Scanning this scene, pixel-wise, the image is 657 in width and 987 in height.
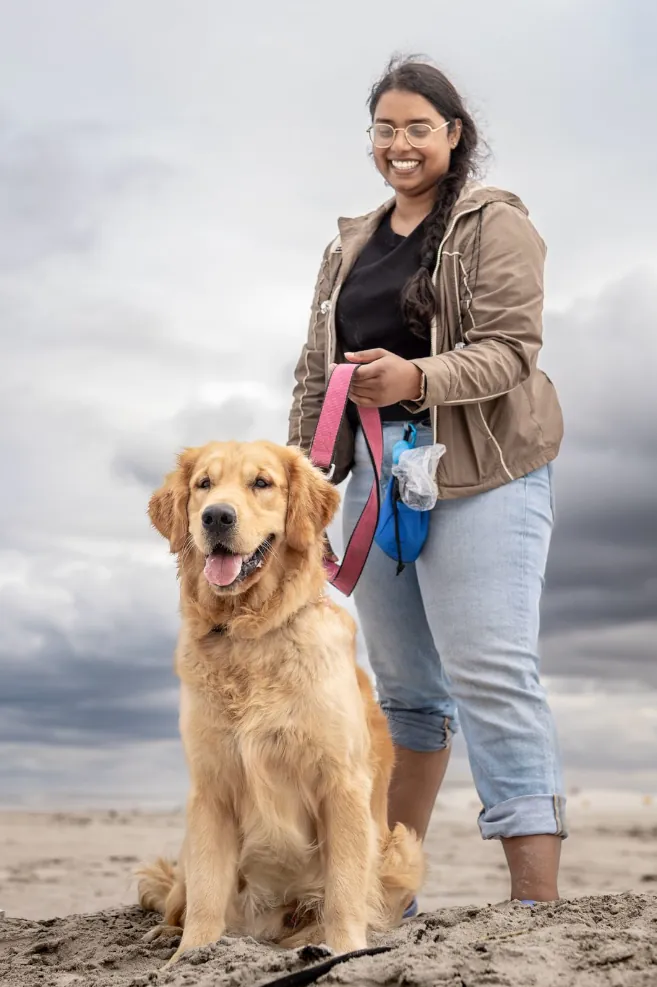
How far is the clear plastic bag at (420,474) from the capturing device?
3.53 meters

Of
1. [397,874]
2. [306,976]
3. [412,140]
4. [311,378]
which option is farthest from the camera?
[311,378]

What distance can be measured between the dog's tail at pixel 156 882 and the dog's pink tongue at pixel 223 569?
149cm

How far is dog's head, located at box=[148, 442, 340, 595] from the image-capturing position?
3.08 metres

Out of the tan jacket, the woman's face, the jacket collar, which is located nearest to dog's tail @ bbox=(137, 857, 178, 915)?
the tan jacket

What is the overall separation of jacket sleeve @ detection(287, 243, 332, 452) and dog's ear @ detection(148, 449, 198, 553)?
0.86 meters

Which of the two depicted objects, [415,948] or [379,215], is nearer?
[415,948]

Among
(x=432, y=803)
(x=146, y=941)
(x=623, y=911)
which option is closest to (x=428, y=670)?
(x=432, y=803)

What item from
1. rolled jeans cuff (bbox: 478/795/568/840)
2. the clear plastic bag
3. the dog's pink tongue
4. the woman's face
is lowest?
rolled jeans cuff (bbox: 478/795/568/840)

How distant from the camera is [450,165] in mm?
3883

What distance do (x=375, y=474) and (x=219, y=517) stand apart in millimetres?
739

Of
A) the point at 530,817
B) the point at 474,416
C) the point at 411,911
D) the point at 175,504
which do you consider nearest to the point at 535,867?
the point at 530,817

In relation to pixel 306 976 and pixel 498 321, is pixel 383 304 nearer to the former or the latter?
pixel 498 321

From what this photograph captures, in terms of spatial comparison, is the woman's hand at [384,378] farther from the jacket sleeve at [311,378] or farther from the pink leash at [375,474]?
the jacket sleeve at [311,378]

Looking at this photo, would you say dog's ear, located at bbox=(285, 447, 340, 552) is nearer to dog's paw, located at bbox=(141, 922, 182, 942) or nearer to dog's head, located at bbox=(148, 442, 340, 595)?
dog's head, located at bbox=(148, 442, 340, 595)
